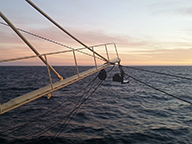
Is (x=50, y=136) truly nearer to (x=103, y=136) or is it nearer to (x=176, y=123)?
(x=103, y=136)

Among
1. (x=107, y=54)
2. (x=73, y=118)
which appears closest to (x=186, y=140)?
(x=107, y=54)

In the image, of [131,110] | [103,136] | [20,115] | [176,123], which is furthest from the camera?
[131,110]

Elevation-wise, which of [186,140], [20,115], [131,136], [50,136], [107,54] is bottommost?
[186,140]

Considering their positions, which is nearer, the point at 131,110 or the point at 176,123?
the point at 176,123

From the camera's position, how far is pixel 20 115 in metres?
15.4

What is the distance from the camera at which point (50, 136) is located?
10.9 m

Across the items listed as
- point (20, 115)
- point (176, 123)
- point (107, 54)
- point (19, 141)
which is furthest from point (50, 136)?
point (176, 123)

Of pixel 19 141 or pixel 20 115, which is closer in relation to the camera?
pixel 19 141

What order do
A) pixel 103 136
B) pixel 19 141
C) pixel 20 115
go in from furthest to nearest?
pixel 20 115
pixel 103 136
pixel 19 141

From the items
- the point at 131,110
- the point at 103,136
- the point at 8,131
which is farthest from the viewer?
the point at 131,110

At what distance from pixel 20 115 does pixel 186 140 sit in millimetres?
15665

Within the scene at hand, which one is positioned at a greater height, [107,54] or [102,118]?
[107,54]

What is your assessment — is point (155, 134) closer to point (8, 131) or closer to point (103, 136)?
point (103, 136)

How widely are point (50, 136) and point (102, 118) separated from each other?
216 inches
